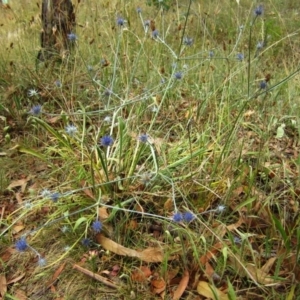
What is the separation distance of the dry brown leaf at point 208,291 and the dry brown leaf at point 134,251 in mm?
164

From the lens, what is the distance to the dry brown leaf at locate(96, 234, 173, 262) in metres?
1.63

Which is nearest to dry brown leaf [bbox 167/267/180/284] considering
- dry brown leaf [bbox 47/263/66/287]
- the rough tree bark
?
dry brown leaf [bbox 47/263/66/287]

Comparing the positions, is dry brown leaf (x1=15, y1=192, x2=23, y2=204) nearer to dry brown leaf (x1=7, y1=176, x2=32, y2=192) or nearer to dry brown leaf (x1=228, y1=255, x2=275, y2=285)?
dry brown leaf (x1=7, y1=176, x2=32, y2=192)

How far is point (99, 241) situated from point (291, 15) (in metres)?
3.93

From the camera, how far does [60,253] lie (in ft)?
5.64

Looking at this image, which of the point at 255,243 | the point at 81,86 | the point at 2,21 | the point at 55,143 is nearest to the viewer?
the point at 255,243

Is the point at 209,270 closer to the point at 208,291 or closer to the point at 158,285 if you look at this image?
the point at 208,291

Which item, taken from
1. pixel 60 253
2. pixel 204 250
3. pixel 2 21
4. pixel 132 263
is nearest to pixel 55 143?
pixel 60 253

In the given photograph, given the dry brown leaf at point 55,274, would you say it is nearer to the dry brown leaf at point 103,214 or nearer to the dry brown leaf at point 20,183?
the dry brown leaf at point 103,214

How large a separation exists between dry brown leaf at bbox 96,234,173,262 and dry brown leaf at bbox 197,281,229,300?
16 centimetres

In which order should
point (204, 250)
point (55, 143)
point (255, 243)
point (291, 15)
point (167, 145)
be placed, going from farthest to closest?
point (291, 15)
point (55, 143)
point (167, 145)
point (255, 243)
point (204, 250)

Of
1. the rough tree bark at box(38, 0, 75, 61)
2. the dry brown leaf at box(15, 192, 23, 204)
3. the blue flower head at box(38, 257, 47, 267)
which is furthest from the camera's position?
the rough tree bark at box(38, 0, 75, 61)

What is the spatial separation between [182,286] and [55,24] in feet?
7.28

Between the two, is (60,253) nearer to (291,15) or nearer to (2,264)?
(2,264)
